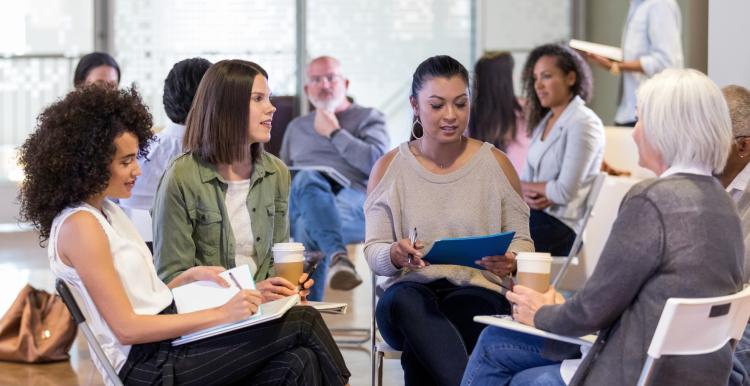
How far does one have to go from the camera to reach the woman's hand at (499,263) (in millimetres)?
2984

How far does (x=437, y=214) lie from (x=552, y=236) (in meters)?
1.65

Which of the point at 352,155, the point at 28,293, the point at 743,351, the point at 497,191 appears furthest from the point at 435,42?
the point at 743,351

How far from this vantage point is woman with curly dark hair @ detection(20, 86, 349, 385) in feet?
7.73

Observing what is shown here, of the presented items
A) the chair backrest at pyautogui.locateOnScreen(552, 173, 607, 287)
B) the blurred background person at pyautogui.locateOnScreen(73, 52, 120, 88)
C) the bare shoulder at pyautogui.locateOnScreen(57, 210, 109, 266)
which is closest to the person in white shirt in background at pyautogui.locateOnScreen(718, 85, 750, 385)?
the chair backrest at pyautogui.locateOnScreen(552, 173, 607, 287)

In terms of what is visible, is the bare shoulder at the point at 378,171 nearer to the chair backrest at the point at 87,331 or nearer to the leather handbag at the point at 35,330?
the chair backrest at the point at 87,331

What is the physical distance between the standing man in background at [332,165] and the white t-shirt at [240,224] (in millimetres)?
2409

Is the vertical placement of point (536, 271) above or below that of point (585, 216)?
above

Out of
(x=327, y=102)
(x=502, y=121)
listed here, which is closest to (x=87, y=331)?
(x=502, y=121)

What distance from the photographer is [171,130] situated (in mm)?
3877

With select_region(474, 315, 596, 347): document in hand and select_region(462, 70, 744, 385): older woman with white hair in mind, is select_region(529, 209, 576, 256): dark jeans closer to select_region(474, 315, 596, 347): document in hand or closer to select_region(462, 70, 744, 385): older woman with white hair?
select_region(474, 315, 596, 347): document in hand

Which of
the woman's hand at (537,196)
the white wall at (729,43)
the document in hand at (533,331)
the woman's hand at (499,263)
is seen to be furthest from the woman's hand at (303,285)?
the white wall at (729,43)

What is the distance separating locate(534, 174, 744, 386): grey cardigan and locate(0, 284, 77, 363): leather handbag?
2.97 m

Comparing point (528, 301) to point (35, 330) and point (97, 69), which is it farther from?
point (97, 69)

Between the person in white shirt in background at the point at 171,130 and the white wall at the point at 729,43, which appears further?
the white wall at the point at 729,43
